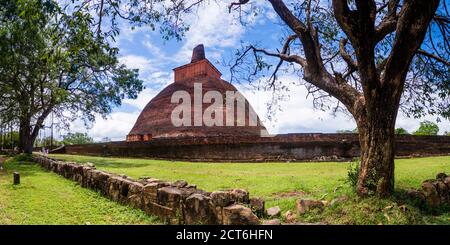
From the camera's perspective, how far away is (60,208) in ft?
21.9

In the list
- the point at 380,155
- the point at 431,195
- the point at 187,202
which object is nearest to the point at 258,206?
the point at 187,202

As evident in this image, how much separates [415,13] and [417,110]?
441cm

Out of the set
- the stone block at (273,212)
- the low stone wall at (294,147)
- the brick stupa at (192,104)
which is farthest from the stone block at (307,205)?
the brick stupa at (192,104)

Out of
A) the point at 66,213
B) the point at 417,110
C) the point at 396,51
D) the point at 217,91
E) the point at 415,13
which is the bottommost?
the point at 66,213

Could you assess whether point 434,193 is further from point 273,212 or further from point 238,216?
point 238,216

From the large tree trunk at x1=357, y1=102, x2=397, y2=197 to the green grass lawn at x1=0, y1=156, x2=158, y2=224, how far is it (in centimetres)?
334

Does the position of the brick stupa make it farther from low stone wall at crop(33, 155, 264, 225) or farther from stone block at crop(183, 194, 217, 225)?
stone block at crop(183, 194, 217, 225)

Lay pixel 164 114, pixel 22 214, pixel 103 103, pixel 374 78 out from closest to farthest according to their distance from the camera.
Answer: pixel 374 78 < pixel 22 214 < pixel 103 103 < pixel 164 114

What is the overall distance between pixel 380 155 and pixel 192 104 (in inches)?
1174

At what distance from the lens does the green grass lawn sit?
5.71 meters

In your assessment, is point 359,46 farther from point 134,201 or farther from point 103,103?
point 103,103

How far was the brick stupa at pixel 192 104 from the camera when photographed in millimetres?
31172
